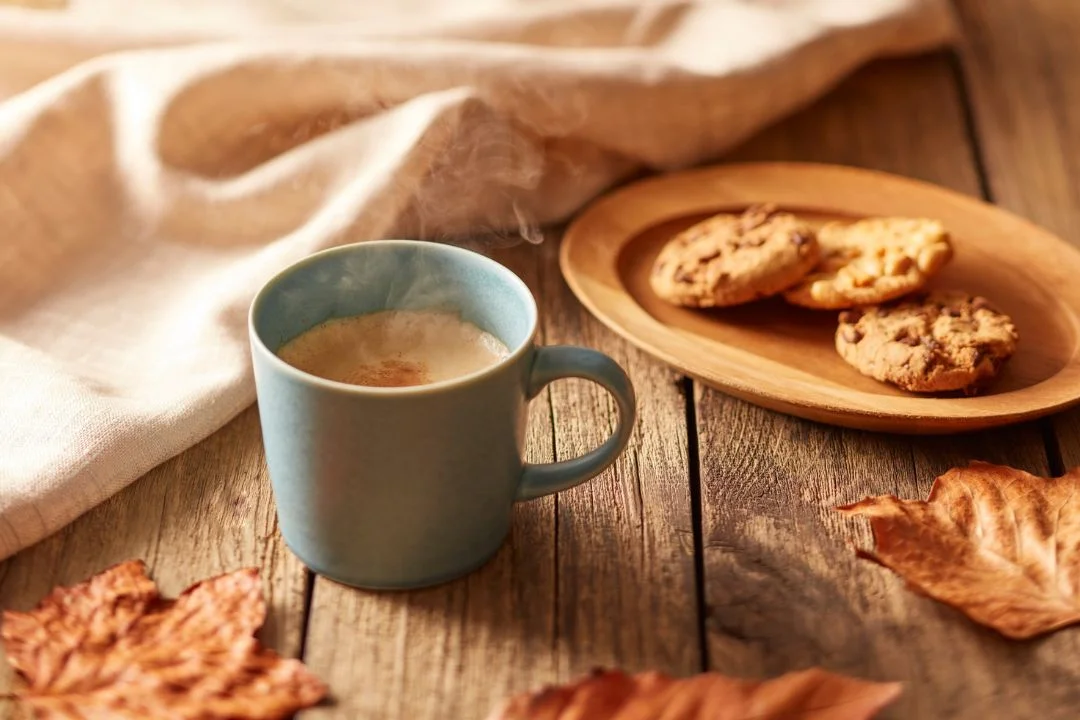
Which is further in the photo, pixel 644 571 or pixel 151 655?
pixel 644 571

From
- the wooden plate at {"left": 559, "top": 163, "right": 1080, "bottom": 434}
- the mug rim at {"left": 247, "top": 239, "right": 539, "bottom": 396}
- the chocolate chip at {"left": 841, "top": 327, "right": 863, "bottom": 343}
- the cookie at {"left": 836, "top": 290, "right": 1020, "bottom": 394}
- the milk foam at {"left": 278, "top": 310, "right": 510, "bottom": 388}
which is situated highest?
the mug rim at {"left": 247, "top": 239, "right": 539, "bottom": 396}

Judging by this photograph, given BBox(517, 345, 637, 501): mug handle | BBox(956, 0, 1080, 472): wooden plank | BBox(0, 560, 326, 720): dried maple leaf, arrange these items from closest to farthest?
BBox(0, 560, 326, 720): dried maple leaf → BBox(517, 345, 637, 501): mug handle → BBox(956, 0, 1080, 472): wooden plank

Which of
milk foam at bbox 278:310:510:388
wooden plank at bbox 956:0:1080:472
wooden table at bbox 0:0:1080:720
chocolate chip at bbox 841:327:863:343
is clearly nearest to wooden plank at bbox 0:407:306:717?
wooden table at bbox 0:0:1080:720

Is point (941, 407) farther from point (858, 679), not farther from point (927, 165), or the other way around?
point (927, 165)

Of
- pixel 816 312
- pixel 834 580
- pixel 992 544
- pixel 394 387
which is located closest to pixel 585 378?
pixel 394 387

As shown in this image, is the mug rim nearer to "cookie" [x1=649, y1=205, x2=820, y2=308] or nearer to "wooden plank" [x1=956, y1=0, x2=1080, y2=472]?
"cookie" [x1=649, y1=205, x2=820, y2=308]

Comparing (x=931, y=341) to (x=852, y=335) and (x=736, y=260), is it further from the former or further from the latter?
(x=736, y=260)
